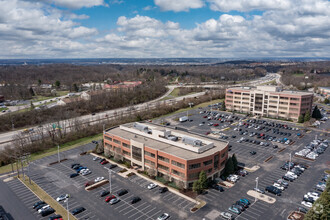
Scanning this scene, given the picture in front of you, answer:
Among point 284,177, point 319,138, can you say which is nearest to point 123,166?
point 284,177

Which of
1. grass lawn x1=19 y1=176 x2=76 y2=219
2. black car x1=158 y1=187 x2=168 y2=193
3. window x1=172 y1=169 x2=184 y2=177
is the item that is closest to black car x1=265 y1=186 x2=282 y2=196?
window x1=172 y1=169 x2=184 y2=177

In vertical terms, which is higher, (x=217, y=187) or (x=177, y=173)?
(x=177, y=173)

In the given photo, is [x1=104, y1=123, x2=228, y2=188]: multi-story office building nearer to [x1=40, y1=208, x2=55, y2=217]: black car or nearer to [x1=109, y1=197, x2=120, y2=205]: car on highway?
[x1=109, y1=197, x2=120, y2=205]: car on highway

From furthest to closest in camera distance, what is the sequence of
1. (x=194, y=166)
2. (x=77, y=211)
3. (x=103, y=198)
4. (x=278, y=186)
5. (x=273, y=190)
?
1. (x=278, y=186)
2. (x=194, y=166)
3. (x=273, y=190)
4. (x=103, y=198)
5. (x=77, y=211)

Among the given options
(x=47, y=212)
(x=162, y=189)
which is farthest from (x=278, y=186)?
(x=47, y=212)

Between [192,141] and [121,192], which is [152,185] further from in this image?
[192,141]

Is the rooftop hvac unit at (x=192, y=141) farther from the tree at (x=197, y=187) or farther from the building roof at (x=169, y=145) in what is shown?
the tree at (x=197, y=187)

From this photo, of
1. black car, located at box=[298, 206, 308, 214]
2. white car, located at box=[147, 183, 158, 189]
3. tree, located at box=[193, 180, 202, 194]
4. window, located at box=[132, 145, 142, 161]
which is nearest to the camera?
black car, located at box=[298, 206, 308, 214]
